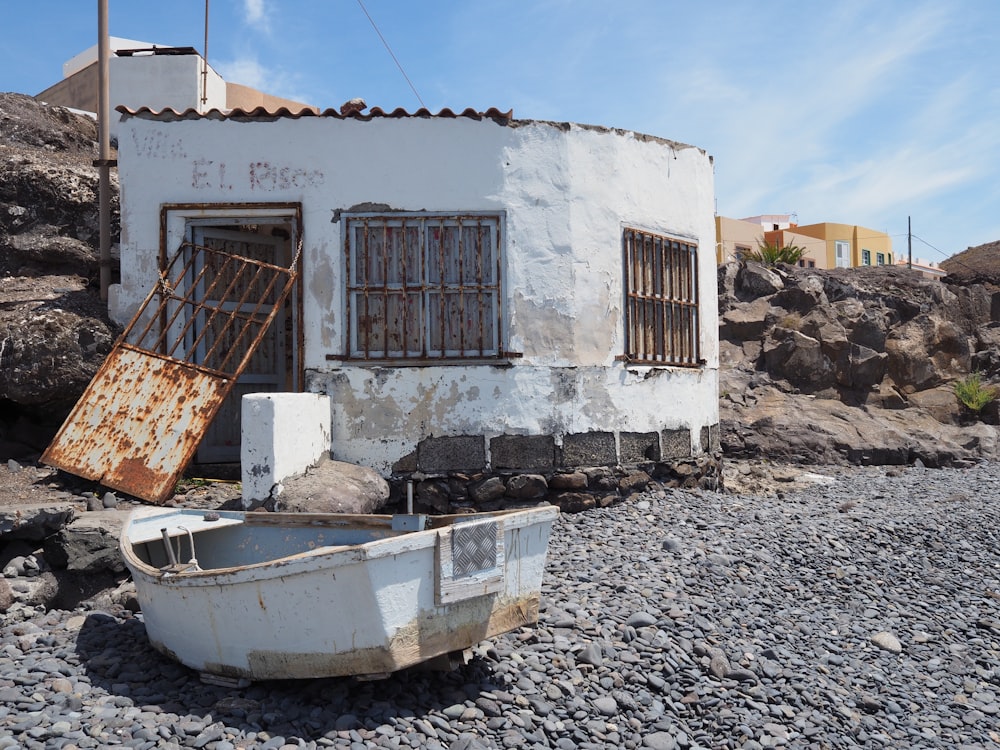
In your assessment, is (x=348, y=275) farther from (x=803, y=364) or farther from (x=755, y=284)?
(x=755, y=284)

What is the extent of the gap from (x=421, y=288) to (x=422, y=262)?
0.86 ft

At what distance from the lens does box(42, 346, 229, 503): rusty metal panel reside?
7.15 meters

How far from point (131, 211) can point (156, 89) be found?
10.3 metres

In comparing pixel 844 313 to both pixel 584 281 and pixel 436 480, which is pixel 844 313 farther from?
pixel 436 480

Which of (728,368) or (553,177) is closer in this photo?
(553,177)

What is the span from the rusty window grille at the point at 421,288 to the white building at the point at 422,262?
0.05ft

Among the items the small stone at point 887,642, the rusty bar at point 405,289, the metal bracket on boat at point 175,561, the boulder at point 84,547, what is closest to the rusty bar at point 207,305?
the rusty bar at point 405,289

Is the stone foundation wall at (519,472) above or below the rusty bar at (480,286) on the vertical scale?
below

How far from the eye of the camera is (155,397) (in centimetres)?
756

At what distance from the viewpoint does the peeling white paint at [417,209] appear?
830cm

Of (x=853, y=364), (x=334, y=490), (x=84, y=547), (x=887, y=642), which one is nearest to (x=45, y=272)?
(x=84, y=547)

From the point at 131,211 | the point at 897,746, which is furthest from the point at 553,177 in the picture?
the point at 897,746

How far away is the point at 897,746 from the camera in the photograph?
15.8ft

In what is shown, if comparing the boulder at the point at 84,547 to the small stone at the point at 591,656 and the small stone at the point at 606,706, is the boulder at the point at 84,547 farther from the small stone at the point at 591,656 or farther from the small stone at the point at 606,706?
the small stone at the point at 606,706
